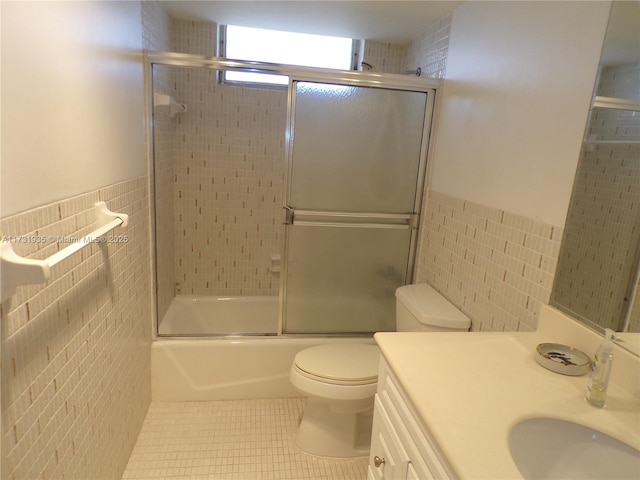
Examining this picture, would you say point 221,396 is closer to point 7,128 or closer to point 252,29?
point 7,128

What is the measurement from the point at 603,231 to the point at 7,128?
60.9 inches

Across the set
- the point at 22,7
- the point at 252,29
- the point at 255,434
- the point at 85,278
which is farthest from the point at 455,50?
the point at 255,434

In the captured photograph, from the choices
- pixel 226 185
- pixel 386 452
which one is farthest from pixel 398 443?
pixel 226 185

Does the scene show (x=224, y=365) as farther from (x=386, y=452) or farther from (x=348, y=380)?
(x=386, y=452)

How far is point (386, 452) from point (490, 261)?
34.5 inches

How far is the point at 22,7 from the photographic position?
→ 2.99 ft

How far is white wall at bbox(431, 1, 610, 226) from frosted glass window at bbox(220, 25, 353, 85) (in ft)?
3.59

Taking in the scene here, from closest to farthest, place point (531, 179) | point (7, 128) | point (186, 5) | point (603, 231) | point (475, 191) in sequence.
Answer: point (7, 128)
point (603, 231)
point (531, 179)
point (475, 191)
point (186, 5)

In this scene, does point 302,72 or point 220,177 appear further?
point 220,177

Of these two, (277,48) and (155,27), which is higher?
(277,48)

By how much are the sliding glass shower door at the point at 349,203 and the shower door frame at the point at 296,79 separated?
2 cm

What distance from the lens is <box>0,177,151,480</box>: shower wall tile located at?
949mm

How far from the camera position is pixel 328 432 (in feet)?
6.45

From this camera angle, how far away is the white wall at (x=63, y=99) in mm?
897
